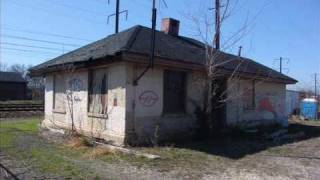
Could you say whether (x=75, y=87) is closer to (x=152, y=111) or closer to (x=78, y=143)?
(x=78, y=143)

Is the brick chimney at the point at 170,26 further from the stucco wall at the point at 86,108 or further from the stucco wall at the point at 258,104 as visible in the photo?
the stucco wall at the point at 86,108

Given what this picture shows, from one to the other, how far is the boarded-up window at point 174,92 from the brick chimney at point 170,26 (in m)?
4.17

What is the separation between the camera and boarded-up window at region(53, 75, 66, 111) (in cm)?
1705

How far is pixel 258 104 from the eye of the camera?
65.0 ft

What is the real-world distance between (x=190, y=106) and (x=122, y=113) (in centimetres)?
325

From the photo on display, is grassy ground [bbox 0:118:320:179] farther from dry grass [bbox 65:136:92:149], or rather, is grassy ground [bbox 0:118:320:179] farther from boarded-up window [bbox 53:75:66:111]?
boarded-up window [bbox 53:75:66:111]

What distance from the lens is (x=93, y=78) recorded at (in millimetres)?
14742

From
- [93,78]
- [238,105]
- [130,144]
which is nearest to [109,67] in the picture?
[93,78]

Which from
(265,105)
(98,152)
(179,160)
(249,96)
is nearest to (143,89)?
(98,152)

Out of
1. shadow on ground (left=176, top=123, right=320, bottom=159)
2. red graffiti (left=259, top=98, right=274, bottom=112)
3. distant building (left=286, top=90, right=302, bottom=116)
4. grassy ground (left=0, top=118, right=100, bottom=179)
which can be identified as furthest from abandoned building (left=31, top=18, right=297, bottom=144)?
distant building (left=286, top=90, right=302, bottom=116)

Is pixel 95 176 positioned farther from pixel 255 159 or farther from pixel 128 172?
pixel 255 159

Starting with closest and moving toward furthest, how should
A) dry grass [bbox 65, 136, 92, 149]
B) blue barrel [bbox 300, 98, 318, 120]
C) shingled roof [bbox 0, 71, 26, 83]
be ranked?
dry grass [bbox 65, 136, 92, 149], blue barrel [bbox 300, 98, 318, 120], shingled roof [bbox 0, 71, 26, 83]

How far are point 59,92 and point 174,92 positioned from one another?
18.3ft

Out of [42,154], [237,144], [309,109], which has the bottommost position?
[42,154]
